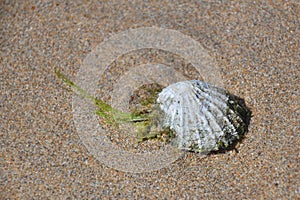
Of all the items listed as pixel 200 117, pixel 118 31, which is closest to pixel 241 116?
pixel 200 117

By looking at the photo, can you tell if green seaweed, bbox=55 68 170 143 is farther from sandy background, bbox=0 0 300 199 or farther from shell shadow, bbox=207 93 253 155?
shell shadow, bbox=207 93 253 155

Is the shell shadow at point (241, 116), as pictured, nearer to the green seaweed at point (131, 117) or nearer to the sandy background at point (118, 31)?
the sandy background at point (118, 31)

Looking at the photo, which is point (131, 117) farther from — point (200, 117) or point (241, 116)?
point (241, 116)

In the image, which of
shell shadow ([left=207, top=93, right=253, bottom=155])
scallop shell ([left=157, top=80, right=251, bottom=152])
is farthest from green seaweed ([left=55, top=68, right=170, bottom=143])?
shell shadow ([left=207, top=93, right=253, bottom=155])

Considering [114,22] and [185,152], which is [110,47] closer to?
[114,22]

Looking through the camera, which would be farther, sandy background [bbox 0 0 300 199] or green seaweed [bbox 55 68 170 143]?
green seaweed [bbox 55 68 170 143]

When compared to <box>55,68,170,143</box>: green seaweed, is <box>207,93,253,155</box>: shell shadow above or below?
below

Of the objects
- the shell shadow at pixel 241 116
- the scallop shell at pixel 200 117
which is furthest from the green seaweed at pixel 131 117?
the shell shadow at pixel 241 116
